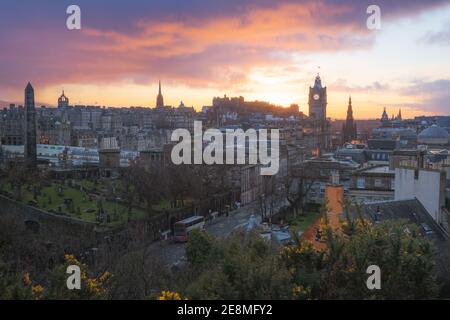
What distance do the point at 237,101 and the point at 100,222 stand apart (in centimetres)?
11505

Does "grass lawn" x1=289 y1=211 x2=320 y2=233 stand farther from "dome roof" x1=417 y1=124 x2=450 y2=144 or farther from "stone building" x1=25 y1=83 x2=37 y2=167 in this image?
"dome roof" x1=417 y1=124 x2=450 y2=144

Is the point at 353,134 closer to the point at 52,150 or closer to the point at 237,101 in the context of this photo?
the point at 237,101

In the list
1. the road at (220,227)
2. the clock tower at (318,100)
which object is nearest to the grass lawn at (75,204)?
the road at (220,227)

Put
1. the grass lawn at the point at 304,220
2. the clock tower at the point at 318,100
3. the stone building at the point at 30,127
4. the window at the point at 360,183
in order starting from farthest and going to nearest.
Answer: the clock tower at the point at 318,100 < the stone building at the point at 30,127 < the grass lawn at the point at 304,220 < the window at the point at 360,183

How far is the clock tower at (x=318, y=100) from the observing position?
385 feet

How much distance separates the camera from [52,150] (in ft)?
205

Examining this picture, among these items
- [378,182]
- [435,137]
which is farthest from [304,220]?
[435,137]

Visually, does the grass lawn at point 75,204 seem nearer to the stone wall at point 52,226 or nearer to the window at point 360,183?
the stone wall at point 52,226

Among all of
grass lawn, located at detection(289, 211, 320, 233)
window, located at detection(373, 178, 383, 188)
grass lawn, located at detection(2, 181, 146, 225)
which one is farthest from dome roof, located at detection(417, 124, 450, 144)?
grass lawn, located at detection(2, 181, 146, 225)

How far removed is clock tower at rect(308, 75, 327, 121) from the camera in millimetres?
117306

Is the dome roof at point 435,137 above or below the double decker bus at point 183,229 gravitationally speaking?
above

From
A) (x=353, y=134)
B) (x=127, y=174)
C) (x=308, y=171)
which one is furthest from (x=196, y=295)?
(x=353, y=134)

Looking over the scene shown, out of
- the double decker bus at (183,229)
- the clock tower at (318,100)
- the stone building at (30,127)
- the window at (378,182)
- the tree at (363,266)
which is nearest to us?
the tree at (363,266)

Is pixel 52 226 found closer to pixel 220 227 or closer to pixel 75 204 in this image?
pixel 75 204
